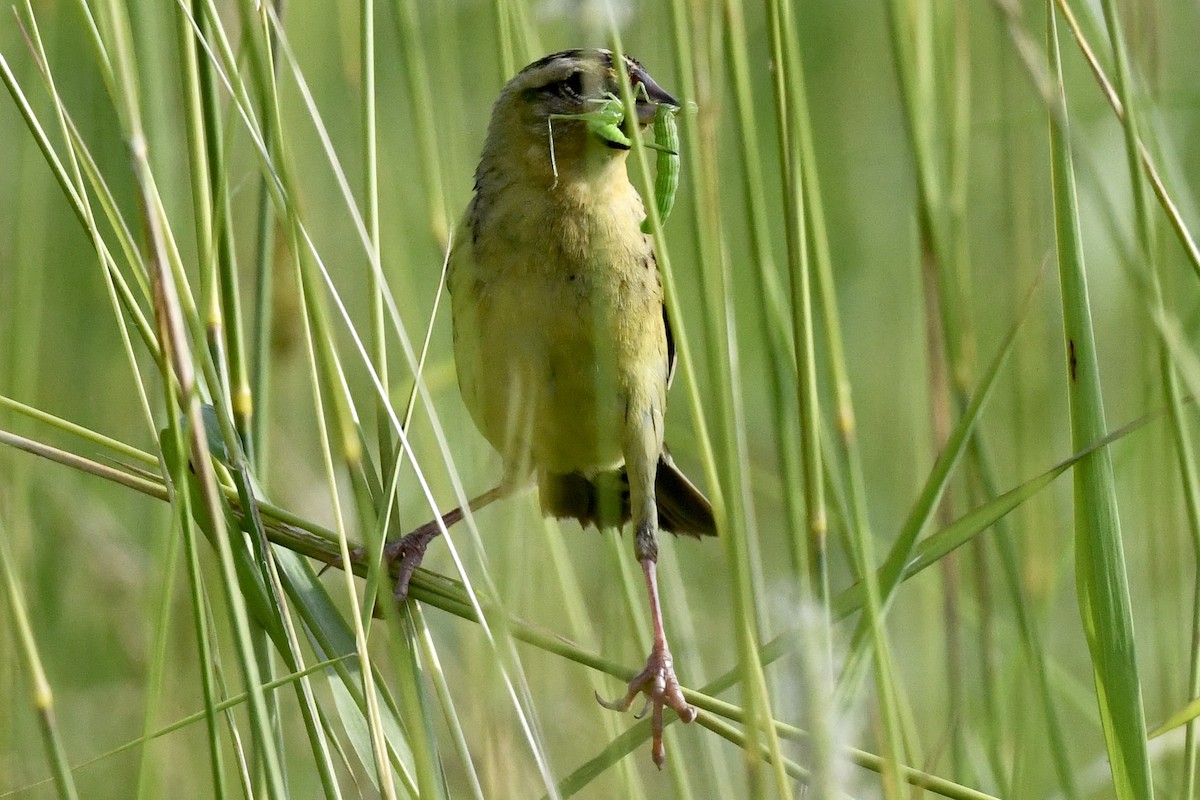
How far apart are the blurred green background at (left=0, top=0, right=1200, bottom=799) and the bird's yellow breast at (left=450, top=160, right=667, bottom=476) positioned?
14cm

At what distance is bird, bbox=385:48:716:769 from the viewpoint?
100 inches

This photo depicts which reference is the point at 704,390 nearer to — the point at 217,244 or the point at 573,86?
the point at 573,86

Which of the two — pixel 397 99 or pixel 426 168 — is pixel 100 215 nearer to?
pixel 426 168

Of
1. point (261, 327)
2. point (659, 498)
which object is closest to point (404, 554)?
point (261, 327)

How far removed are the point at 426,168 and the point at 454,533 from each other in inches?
71.0

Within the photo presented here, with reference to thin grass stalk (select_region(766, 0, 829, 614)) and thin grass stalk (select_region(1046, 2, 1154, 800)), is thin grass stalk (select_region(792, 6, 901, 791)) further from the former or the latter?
thin grass stalk (select_region(1046, 2, 1154, 800))

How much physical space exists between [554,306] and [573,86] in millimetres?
459

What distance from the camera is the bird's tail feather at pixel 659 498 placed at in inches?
123

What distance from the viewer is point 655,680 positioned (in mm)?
2537

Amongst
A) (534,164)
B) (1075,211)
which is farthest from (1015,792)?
(534,164)

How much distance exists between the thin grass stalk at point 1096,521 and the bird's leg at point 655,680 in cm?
83

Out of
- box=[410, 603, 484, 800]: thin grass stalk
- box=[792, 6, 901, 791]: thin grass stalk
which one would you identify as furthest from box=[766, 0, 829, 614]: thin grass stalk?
box=[410, 603, 484, 800]: thin grass stalk

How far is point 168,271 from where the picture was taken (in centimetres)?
135

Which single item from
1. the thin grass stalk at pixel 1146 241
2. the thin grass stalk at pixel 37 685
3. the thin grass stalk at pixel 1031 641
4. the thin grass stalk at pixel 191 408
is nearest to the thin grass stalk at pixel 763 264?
the thin grass stalk at pixel 1031 641
